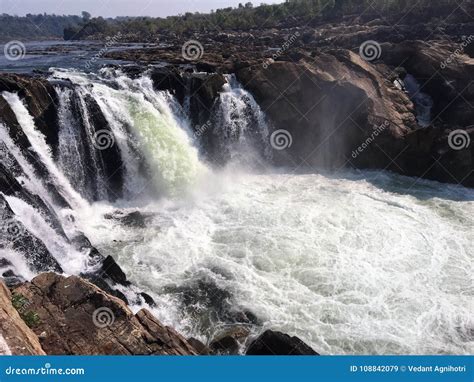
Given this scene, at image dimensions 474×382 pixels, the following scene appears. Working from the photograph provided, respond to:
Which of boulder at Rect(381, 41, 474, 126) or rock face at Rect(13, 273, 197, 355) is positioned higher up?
boulder at Rect(381, 41, 474, 126)

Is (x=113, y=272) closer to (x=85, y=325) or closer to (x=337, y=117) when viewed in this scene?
(x=85, y=325)

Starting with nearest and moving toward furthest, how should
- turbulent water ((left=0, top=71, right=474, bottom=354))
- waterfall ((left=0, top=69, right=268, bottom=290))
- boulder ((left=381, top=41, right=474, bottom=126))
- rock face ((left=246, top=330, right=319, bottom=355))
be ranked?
rock face ((left=246, top=330, right=319, bottom=355))
turbulent water ((left=0, top=71, right=474, bottom=354))
waterfall ((left=0, top=69, right=268, bottom=290))
boulder ((left=381, top=41, right=474, bottom=126))

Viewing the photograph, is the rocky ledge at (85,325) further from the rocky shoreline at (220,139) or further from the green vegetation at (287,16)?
the green vegetation at (287,16)

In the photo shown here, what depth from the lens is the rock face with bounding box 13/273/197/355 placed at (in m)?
8.95

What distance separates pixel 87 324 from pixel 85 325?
0.15 feet

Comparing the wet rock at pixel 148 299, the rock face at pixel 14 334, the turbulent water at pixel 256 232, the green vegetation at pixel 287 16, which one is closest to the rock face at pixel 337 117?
the turbulent water at pixel 256 232

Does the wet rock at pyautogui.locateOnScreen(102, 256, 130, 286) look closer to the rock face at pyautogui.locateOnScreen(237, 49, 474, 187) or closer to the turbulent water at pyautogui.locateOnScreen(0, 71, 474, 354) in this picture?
the turbulent water at pyautogui.locateOnScreen(0, 71, 474, 354)

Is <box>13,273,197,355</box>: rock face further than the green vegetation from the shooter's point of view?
No

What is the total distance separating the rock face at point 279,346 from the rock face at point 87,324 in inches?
66.5

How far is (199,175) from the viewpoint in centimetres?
2158

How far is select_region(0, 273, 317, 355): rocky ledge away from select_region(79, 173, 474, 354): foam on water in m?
2.55

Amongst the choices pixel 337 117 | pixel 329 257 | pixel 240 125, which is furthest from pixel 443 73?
pixel 329 257

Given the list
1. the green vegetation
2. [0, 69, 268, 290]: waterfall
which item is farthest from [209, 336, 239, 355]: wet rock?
the green vegetation

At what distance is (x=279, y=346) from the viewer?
1010 centimetres
